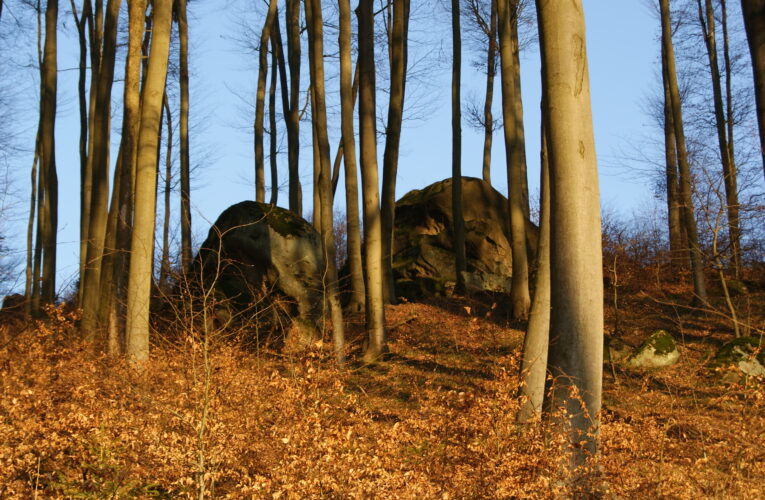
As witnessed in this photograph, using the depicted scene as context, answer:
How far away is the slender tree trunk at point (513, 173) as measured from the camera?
13055 millimetres

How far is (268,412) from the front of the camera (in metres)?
6.11

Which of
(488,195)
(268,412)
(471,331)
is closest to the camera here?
(268,412)

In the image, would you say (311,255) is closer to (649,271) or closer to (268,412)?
(268,412)

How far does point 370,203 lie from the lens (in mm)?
12430

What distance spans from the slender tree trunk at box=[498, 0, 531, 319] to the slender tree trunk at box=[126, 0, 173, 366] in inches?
245

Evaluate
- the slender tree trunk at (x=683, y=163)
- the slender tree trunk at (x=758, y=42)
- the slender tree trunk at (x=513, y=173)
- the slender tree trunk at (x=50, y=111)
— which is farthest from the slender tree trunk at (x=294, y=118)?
the slender tree trunk at (x=758, y=42)

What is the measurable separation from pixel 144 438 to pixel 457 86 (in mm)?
13971

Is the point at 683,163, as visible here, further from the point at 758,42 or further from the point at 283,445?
the point at 283,445

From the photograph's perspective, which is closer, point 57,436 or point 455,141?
point 57,436

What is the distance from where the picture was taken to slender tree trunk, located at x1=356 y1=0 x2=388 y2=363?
12000 mm

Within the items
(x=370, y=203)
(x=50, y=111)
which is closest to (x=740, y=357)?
(x=370, y=203)

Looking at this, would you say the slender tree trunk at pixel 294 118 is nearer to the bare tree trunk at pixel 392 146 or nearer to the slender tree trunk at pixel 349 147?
the bare tree trunk at pixel 392 146

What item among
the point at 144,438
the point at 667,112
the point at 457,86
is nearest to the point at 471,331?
the point at 457,86

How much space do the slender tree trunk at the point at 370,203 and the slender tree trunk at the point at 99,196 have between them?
4406 mm
